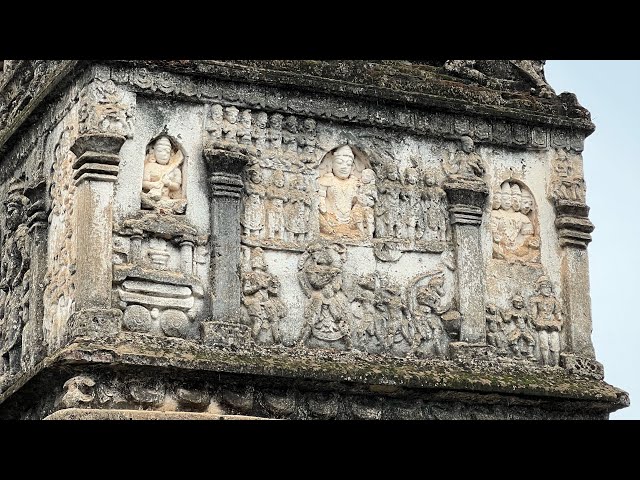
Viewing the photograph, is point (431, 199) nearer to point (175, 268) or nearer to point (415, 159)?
point (415, 159)

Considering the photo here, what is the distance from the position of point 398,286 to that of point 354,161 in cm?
122

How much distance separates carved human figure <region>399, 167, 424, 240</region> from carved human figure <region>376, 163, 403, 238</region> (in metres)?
0.05

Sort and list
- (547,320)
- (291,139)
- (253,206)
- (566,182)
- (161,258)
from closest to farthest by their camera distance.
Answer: (161,258) < (253,206) < (291,139) < (547,320) < (566,182)

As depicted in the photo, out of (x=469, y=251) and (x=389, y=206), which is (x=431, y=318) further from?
(x=389, y=206)

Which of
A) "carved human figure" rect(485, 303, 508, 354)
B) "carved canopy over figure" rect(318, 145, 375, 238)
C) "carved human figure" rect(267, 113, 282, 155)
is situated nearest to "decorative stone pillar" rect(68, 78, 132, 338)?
"carved human figure" rect(267, 113, 282, 155)

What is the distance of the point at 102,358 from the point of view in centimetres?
1045

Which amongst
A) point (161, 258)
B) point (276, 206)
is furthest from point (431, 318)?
point (161, 258)

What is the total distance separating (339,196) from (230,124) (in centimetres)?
121

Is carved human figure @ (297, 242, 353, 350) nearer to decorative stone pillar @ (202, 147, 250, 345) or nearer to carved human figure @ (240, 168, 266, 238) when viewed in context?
carved human figure @ (240, 168, 266, 238)

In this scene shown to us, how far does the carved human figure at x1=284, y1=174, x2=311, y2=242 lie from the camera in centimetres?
1191

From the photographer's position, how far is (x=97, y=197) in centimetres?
1110

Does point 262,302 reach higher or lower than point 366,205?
lower

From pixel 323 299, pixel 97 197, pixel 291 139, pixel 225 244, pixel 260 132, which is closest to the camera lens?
pixel 97 197
